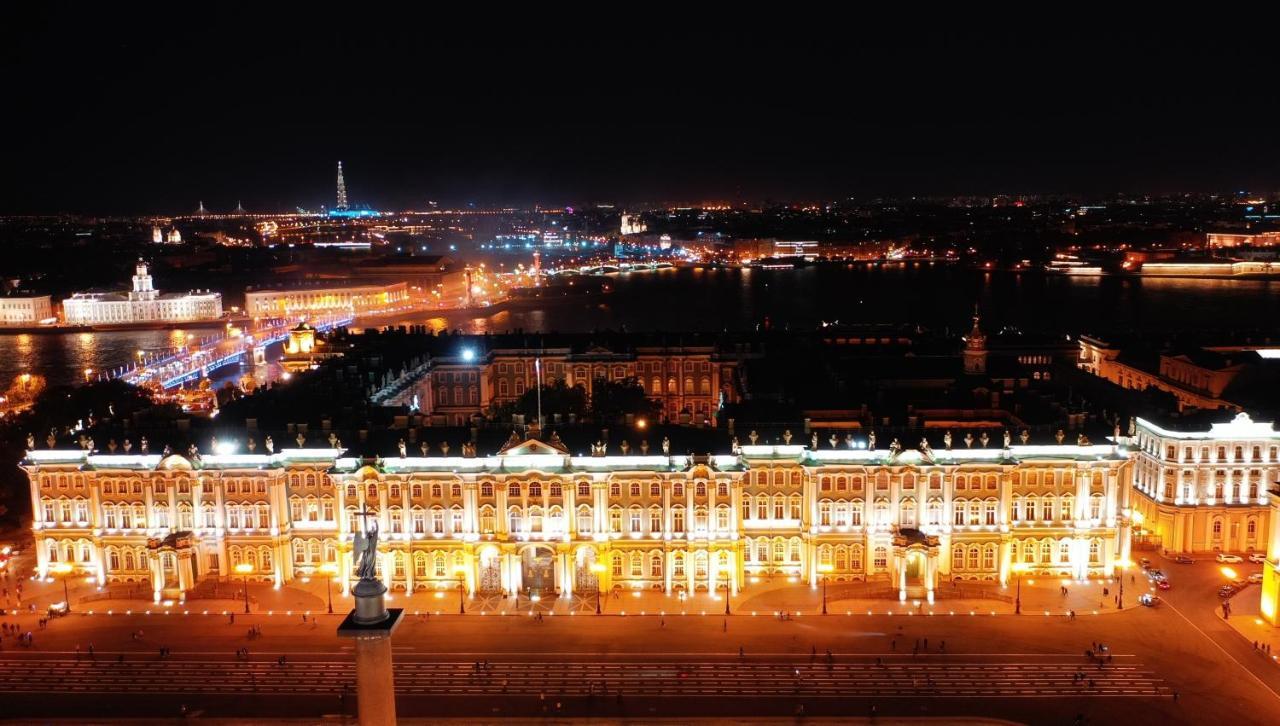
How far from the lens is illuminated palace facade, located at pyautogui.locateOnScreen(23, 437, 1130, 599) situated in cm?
5159

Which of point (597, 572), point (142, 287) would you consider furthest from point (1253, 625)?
point (142, 287)

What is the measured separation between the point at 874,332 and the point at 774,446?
54.0m

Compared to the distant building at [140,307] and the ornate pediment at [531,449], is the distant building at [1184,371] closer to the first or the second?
the ornate pediment at [531,449]

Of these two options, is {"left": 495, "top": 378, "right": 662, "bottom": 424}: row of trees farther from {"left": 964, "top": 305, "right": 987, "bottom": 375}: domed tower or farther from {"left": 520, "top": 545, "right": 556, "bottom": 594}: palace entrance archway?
{"left": 964, "top": 305, "right": 987, "bottom": 375}: domed tower

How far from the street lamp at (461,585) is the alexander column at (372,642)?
27.4 m

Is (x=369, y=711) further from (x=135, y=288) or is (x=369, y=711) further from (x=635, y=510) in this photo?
(x=135, y=288)

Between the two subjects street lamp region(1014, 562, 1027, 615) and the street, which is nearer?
the street

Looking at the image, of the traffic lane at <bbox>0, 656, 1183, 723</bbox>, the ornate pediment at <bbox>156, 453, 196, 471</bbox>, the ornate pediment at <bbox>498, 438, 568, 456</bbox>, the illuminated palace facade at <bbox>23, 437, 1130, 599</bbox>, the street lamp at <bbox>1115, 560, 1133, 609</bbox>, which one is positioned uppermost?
the ornate pediment at <bbox>498, 438, 568, 456</bbox>

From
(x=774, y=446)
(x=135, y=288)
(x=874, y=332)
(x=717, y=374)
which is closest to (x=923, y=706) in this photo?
(x=774, y=446)

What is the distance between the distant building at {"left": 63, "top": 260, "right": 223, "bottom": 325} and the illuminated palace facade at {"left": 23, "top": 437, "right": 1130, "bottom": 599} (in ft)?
486

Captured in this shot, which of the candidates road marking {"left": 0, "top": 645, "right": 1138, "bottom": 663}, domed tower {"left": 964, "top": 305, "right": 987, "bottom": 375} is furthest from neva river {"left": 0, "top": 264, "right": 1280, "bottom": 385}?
road marking {"left": 0, "top": 645, "right": 1138, "bottom": 663}

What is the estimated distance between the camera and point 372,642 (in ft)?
72.9

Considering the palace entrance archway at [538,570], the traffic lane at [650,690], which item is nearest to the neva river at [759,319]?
the palace entrance archway at [538,570]

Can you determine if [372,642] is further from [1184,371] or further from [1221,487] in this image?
[1184,371]
